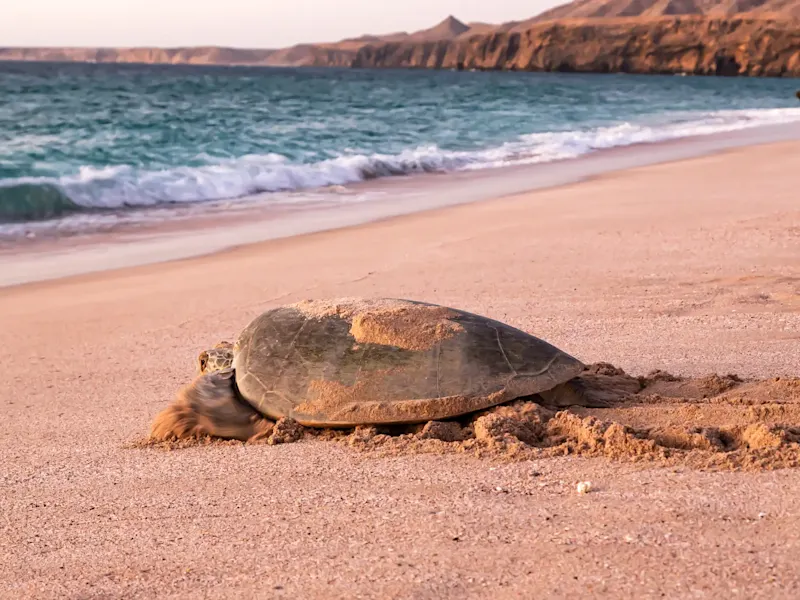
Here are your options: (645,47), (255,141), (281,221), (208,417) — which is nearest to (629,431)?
(208,417)

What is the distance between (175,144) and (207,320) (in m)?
15.4

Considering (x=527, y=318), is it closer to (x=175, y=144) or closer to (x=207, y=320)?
(x=207, y=320)

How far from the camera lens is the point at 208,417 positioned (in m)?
4.11

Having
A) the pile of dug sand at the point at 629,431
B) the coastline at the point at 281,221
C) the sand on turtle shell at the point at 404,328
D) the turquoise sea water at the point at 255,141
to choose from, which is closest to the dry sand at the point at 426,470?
the pile of dug sand at the point at 629,431

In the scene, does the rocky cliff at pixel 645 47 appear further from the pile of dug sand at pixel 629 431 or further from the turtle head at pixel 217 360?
the turtle head at pixel 217 360

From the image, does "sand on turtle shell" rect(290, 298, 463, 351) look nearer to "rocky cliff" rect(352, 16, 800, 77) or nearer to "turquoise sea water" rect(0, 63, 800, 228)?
"turquoise sea water" rect(0, 63, 800, 228)

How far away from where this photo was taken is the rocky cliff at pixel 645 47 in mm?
115562

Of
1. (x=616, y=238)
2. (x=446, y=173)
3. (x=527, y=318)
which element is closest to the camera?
(x=527, y=318)

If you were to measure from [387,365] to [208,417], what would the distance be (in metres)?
0.85

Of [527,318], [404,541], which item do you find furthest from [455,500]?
[527,318]

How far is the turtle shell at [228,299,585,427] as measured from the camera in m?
3.90

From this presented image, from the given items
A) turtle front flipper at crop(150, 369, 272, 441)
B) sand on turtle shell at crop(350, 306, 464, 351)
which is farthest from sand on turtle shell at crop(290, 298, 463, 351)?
turtle front flipper at crop(150, 369, 272, 441)

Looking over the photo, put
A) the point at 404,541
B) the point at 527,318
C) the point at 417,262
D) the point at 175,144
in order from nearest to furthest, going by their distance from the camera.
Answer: the point at 404,541 → the point at 527,318 → the point at 417,262 → the point at 175,144

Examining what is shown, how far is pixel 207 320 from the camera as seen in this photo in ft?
20.9
